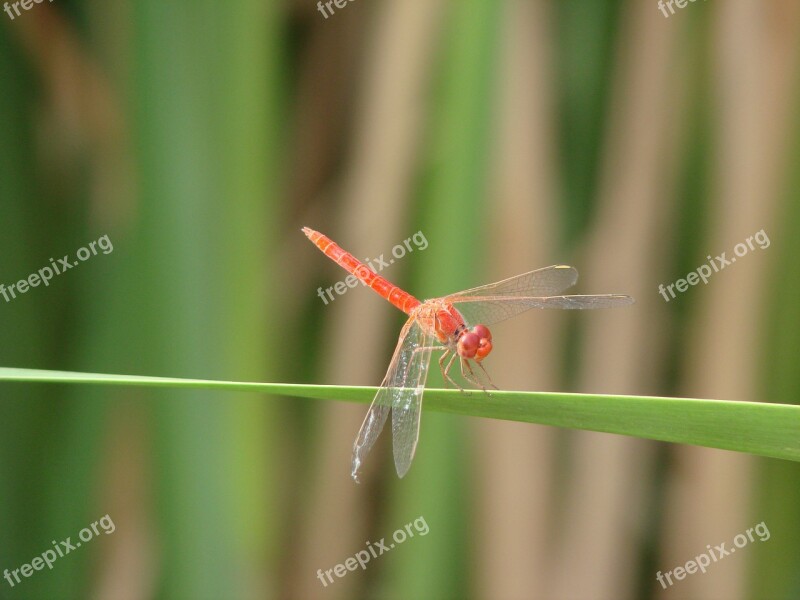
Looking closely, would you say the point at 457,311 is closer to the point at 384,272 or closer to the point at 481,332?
the point at 481,332

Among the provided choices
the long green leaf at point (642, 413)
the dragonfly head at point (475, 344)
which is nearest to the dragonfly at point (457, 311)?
the dragonfly head at point (475, 344)

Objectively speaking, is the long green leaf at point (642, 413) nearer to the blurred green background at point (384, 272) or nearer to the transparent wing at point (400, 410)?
the transparent wing at point (400, 410)

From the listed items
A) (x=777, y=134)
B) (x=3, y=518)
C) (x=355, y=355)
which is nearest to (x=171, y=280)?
(x=355, y=355)

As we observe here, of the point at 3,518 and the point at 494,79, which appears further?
the point at 3,518

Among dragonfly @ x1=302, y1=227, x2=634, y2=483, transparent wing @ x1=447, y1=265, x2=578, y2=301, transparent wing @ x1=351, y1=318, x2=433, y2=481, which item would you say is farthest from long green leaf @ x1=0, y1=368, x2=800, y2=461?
transparent wing @ x1=447, y1=265, x2=578, y2=301

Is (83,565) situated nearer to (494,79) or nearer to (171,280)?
(171,280)

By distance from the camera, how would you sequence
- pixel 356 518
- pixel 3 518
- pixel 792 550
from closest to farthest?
pixel 3 518, pixel 792 550, pixel 356 518

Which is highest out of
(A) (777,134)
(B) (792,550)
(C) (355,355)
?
(A) (777,134)
